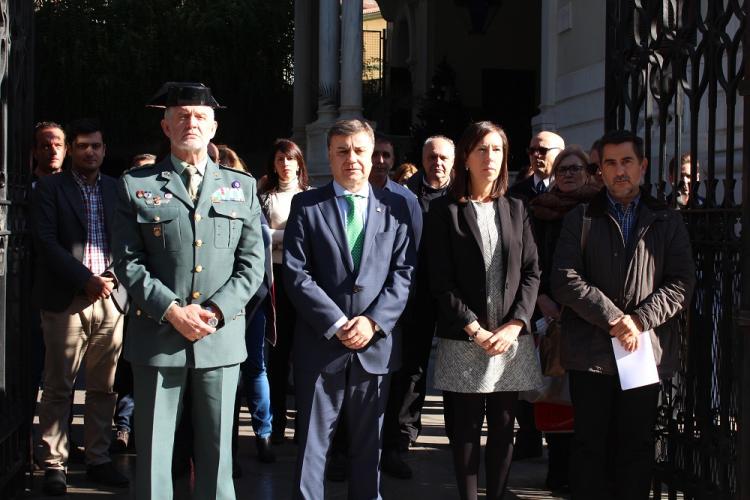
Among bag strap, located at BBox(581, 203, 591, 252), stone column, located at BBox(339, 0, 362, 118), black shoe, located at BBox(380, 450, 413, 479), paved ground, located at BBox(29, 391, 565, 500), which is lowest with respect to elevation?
paved ground, located at BBox(29, 391, 565, 500)

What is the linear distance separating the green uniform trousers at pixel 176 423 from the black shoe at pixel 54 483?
125 centimetres

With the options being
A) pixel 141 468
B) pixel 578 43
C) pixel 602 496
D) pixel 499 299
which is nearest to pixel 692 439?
pixel 602 496

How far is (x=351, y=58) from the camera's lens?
15.3 m

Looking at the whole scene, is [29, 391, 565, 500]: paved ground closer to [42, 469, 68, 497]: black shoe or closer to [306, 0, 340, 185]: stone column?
[42, 469, 68, 497]: black shoe

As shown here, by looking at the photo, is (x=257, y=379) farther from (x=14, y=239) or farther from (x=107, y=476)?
(x=14, y=239)

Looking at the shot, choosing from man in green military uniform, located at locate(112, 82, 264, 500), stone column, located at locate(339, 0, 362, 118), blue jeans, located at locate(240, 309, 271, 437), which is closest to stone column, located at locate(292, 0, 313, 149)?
stone column, located at locate(339, 0, 362, 118)

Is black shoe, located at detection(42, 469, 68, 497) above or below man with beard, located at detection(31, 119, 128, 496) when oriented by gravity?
below

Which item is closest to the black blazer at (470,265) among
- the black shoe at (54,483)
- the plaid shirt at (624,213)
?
the plaid shirt at (624,213)

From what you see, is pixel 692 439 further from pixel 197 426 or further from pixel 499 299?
pixel 197 426

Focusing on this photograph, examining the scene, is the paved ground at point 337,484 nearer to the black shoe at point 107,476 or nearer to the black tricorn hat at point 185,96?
the black shoe at point 107,476

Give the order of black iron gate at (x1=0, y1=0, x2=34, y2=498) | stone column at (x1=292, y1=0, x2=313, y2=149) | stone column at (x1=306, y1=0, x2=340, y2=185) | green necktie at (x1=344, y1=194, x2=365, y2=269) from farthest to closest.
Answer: stone column at (x1=292, y1=0, x2=313, y2=149) < stone column at (x1=306, y1=0, x2=340, y2=185) < black iron gate at (x1=0, y1=0, x2=34, y2=498) < green necktie at (x1=344, y1=194, x2=365, y2=269)

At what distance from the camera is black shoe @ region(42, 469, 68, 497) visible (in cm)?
552

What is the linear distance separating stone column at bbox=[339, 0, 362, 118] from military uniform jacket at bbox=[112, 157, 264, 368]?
10965 mm

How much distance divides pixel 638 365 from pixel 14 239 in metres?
3.17
